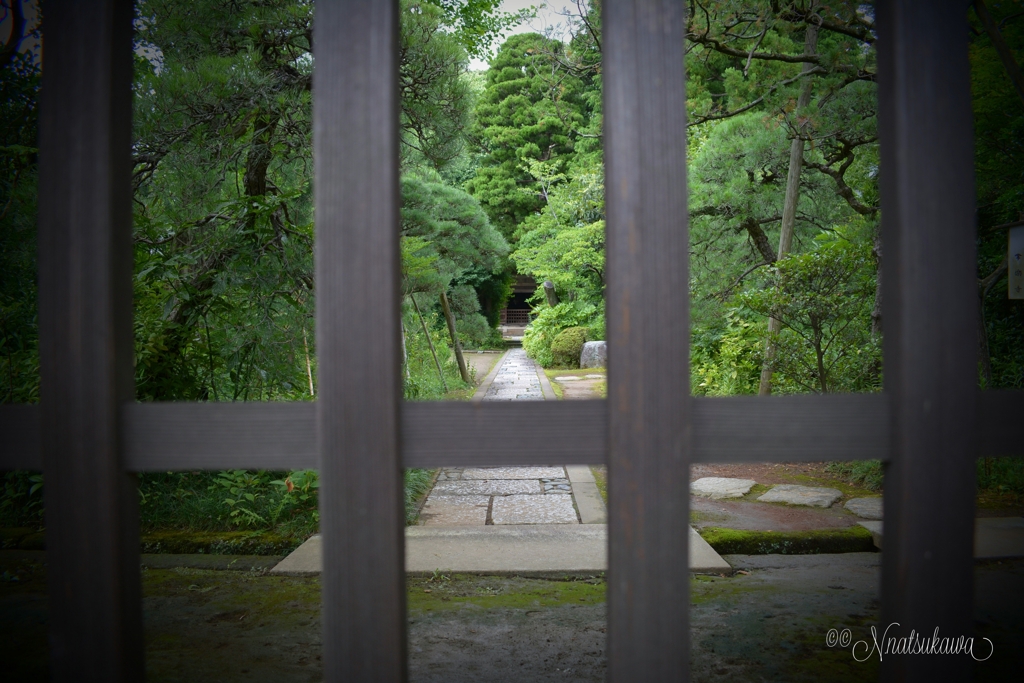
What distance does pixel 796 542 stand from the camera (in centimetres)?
340

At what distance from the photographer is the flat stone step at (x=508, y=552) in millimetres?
3066

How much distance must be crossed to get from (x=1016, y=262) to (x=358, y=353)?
15.0 ft

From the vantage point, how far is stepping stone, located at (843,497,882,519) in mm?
3739

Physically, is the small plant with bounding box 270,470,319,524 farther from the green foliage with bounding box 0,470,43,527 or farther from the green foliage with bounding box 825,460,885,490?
the green foliage with bounding box 825,460,885,490

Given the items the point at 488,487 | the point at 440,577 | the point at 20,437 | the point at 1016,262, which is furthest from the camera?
the point at 488,487

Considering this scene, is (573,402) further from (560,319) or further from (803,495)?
(560,319)

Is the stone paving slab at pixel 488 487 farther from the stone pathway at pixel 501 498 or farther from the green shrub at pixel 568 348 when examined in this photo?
the green shrub at pixel 568 348

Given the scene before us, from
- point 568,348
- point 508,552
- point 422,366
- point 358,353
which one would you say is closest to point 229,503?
point 508,552

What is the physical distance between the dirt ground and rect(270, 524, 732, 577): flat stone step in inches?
2.9

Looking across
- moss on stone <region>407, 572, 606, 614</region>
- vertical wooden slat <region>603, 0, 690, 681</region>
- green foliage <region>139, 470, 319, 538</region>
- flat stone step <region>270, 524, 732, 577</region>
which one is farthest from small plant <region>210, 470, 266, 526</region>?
vertical wooden slat <region>603, 0, 690, 681</region>

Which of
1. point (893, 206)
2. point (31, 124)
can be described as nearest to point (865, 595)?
point (893, 206)

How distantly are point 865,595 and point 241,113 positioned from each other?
4.40m

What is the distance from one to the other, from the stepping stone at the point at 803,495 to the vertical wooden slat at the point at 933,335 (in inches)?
130

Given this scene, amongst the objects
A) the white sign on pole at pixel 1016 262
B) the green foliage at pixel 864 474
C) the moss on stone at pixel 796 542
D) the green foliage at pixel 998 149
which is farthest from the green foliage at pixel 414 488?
the green foliage at pixel 998 149
